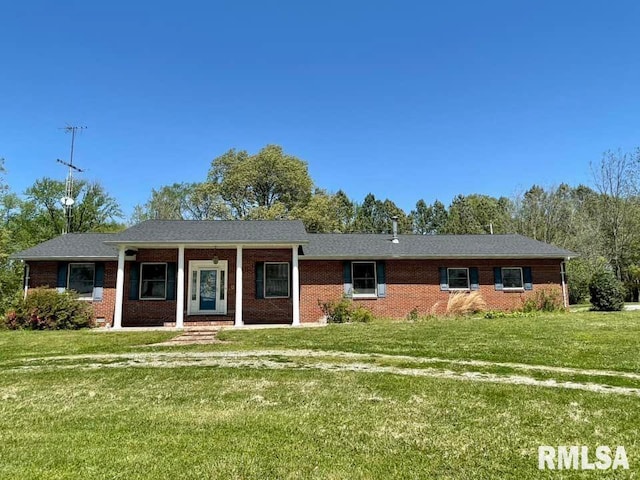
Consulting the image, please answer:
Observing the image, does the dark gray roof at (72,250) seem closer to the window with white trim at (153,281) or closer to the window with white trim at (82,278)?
the window with white trim at (82,278)

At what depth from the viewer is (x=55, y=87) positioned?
53.8 feet

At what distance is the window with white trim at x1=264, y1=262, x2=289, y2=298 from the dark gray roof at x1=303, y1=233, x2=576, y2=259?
3.81 feet

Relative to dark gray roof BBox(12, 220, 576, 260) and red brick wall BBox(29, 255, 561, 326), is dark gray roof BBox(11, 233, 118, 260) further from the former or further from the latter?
red brick wall BBox(29, 255, 561, 326)

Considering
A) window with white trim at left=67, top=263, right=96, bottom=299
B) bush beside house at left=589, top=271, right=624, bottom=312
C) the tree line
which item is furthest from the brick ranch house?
the tree line

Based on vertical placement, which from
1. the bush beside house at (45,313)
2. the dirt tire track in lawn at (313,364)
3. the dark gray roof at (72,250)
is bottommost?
the dirt tire track in lawn at (313,364)

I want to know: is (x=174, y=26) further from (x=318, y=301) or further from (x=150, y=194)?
(x=150, y=194)

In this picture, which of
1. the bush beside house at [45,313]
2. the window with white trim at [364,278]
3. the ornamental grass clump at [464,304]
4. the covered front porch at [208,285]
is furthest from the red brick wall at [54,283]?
the ornamental grass clump at [464,304]

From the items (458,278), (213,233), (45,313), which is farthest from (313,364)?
(458,278)

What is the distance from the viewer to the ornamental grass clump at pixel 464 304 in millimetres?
16672

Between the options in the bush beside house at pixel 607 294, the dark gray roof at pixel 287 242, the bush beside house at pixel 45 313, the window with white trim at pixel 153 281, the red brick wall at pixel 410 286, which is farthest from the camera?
the bush beside house at pixel 607 294

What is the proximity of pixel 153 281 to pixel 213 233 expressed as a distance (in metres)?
3.25

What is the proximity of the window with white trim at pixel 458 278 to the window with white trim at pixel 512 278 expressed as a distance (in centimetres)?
165

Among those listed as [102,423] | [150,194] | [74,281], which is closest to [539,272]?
[102,423]

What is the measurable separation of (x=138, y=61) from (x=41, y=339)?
9759 millimetres
